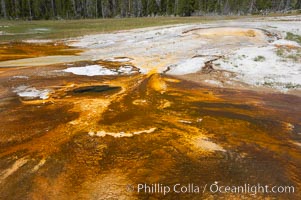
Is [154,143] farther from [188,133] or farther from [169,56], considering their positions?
[169,56]

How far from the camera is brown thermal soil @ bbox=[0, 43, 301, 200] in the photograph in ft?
18.7

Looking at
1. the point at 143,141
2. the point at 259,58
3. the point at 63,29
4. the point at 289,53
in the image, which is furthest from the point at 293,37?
the point at 63,29

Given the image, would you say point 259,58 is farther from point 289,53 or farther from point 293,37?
point 293,37

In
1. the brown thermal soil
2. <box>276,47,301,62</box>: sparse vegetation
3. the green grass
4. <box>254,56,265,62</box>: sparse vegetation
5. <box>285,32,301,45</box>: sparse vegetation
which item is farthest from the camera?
the green grass

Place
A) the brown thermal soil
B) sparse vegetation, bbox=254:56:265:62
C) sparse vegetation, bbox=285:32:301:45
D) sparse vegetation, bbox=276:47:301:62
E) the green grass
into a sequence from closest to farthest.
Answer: the brown thermal soil
sparse vegetation, bbox=254:56:265:62
sparse vegetation, bbox=276:47:301:62
sparse vegetation, bbox=285:32:301:45
the green grass

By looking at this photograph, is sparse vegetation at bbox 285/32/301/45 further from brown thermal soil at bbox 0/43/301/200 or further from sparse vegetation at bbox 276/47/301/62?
brown thermal soil at bbox 0/43/301/200

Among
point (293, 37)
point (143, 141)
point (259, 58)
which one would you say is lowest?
point (143, 141)

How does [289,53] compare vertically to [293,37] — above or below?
below

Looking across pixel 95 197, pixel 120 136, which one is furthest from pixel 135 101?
pixel 95 197

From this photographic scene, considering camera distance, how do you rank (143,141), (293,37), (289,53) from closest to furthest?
(143,141) < (289,53) < (293,37)

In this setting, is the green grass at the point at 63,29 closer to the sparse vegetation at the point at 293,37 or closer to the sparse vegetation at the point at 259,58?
the sparse vegetation at the point at 293,37

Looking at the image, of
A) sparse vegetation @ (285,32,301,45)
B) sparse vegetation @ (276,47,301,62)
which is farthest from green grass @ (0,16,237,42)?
sparse vegetation @ (276,47,301,62)

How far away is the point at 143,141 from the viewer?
23.9 feet

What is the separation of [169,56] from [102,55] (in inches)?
157
